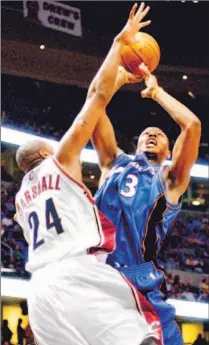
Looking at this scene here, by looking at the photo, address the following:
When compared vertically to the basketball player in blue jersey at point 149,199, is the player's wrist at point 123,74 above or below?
above

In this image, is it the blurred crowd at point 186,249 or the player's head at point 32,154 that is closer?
the player's head at point 32,154

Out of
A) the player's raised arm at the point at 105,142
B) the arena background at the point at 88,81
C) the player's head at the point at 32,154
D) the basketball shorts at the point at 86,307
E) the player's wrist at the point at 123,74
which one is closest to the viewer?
the basketball shorts at the point at 86,307

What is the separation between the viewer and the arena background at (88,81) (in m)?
17.1

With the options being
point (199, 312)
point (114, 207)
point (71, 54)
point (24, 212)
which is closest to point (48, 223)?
point (24, 212)

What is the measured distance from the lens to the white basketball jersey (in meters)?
3.61

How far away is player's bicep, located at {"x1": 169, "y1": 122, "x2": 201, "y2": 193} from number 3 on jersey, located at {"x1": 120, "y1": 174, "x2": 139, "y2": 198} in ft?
0.81

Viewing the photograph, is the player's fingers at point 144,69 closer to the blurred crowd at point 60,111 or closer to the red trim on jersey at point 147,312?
the red trim on jersey at point 147,312

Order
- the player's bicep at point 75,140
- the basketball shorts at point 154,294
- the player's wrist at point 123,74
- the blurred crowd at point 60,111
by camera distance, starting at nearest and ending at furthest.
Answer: the player's bicep at point 75,140, the basketball shorts at point 154,294, the player's wrist at point 123,74, the blurred crowd at point 60,111

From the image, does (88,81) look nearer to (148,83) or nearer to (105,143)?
(105,143)

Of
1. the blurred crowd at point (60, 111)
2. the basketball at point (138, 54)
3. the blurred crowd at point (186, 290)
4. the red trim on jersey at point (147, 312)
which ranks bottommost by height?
the red trim on jersey at point (147, 312)

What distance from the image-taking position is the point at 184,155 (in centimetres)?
452

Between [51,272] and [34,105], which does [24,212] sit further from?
[34,105]

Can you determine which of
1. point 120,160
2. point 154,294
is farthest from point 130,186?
point 154,294

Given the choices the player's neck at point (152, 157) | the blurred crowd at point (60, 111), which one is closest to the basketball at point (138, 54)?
the player's neck at point (152, 157)
